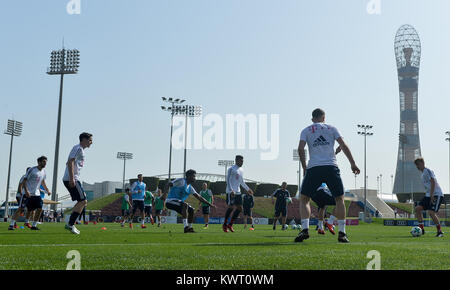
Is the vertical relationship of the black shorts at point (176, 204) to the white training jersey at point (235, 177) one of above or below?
below

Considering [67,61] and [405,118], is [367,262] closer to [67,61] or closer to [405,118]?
[67,61]

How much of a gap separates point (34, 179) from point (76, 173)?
13.4 feet

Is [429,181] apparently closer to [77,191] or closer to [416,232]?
[416,232]

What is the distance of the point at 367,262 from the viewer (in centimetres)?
551

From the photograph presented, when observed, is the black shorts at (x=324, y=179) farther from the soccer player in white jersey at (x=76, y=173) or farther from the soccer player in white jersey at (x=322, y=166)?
the soccer player in white jersey at (x=76, y=173)

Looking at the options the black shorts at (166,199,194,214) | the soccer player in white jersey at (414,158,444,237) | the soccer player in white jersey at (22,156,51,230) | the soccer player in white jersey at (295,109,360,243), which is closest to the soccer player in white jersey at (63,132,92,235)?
the black shorts at (166,199,194,214)

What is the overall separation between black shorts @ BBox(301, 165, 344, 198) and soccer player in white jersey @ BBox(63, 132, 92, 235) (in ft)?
17.7

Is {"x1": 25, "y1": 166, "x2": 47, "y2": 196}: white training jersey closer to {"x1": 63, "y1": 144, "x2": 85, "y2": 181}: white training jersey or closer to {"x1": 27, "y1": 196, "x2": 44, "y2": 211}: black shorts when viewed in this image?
{"x1": 27, "y1": 196, "x2": 44, "y2": 211}: black shorts

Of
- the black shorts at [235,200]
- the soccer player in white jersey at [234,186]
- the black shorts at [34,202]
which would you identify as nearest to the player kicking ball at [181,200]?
the soccer player in white jersey at [234,186]

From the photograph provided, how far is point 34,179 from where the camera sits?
15.5 metres

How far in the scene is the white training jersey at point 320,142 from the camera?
910 cm

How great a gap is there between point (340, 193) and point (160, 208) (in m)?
16.7

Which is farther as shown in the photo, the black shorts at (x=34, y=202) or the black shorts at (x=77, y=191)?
the black shorts at (x=34, y=202)

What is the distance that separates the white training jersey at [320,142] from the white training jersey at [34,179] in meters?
9.16
